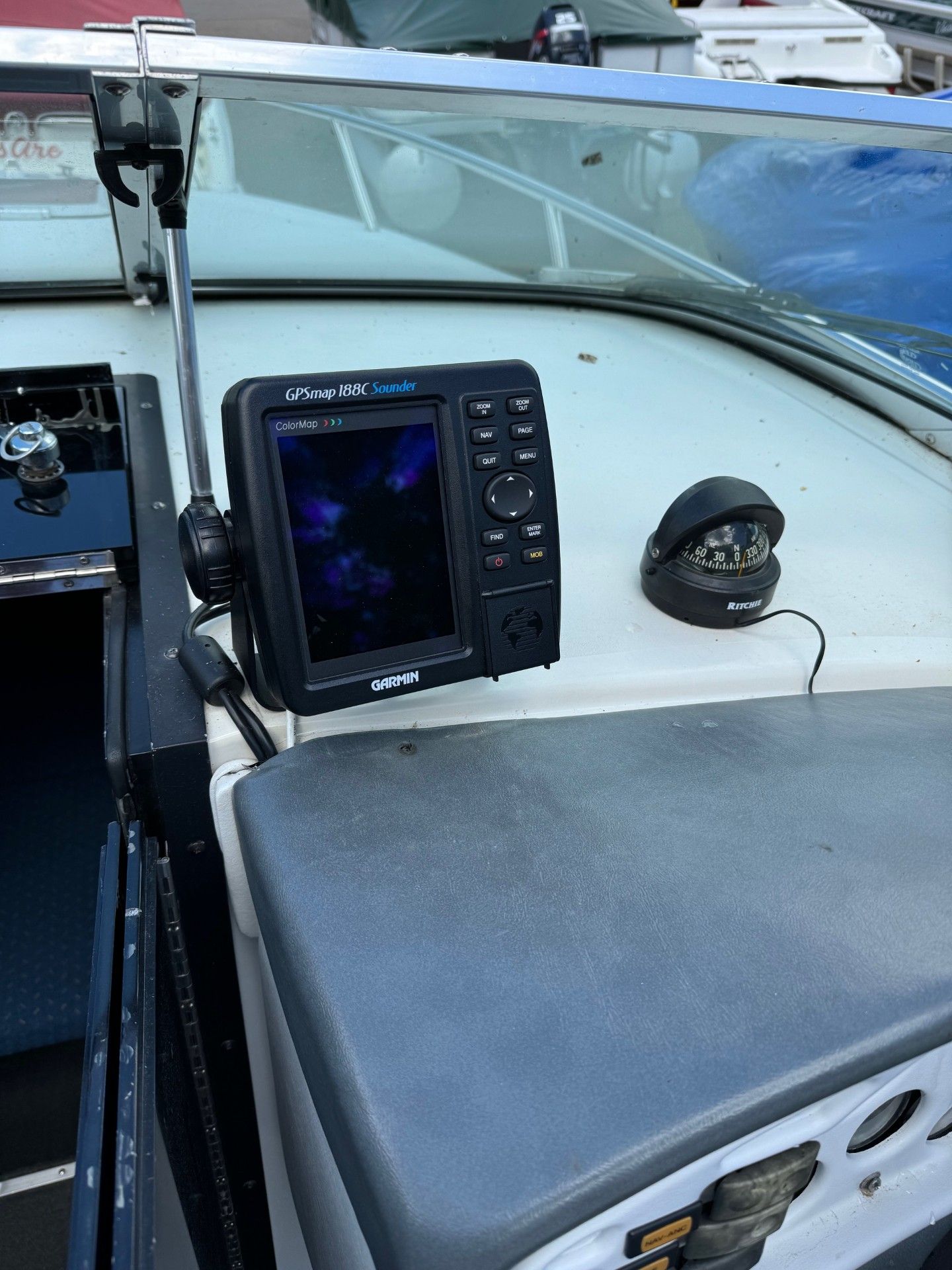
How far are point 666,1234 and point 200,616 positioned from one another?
24.7 inches

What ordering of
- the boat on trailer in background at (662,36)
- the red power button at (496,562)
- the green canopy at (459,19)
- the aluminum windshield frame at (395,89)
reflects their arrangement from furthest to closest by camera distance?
the green canopy at (459,19), the boat on trailer in background at (662,36), the red power button at (496,562), the aluminum windshield frame at (395,89)

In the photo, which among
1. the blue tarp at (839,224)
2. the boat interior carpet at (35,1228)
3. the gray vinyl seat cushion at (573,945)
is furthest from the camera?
the blue tarp at (839,224)

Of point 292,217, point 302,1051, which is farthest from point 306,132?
point 302,1051

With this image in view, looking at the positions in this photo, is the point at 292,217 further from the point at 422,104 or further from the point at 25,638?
the point at 422,104

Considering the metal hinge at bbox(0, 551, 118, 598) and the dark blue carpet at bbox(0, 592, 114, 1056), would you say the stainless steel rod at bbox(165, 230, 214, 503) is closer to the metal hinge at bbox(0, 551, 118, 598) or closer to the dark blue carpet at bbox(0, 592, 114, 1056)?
the metal hinge at bbox(0, 551, 118, 598)

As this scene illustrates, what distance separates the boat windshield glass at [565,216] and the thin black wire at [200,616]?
3.50ft

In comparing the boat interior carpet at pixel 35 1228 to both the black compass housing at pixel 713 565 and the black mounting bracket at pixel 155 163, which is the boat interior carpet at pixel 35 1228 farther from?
the black mounting bracket at pixel 155 163

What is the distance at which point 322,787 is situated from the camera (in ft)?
2.39

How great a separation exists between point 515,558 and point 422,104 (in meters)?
0.39

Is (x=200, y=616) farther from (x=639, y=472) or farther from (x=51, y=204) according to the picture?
(x=51, y=204)

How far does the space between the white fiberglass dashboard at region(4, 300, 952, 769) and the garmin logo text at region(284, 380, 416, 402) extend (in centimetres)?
27

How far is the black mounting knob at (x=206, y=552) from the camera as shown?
72 centimetres

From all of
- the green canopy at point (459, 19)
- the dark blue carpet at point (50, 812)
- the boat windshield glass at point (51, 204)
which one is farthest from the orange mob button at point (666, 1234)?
the green canopy at point (459, 19)

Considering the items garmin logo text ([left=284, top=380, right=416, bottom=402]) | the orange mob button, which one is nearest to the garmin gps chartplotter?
garmin logo text ([left=284, top=380, right=416, bottom=402])
